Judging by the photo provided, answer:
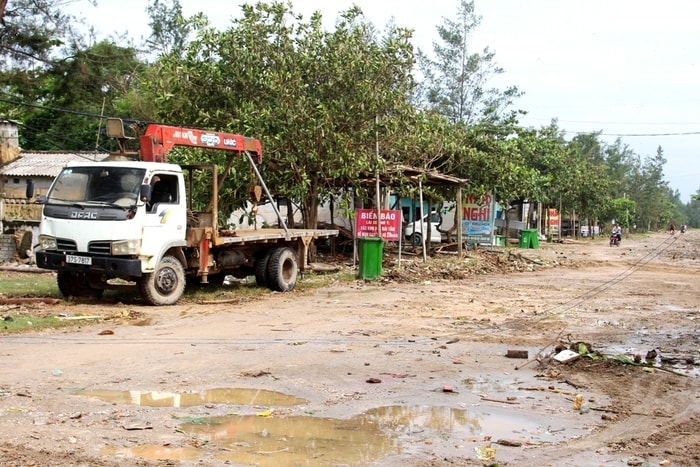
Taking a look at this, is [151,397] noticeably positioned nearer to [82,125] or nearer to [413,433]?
[413,433]

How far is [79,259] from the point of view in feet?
41.5

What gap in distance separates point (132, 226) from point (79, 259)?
109 centimetres

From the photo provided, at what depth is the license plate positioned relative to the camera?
1260 centimetres

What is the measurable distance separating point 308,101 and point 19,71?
10.0 metres

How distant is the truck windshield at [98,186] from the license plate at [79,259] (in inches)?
38.7

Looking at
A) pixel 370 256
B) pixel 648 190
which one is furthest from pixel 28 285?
pixel 648 190

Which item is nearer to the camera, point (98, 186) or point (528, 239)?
point (98, 186)

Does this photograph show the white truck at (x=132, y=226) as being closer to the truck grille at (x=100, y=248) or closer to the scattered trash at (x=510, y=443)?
the truck grille at (x=100, y=248)

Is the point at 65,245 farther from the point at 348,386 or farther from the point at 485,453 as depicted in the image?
the point at 485,453

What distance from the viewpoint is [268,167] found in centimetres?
1991

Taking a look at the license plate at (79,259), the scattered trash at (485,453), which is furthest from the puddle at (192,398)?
the license plate at (79,259)

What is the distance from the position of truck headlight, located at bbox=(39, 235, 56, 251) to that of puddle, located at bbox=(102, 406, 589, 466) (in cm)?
794

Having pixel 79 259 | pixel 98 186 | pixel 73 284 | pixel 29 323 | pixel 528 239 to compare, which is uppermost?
pixel 98 186

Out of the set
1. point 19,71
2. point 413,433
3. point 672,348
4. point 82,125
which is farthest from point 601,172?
point 413,433
